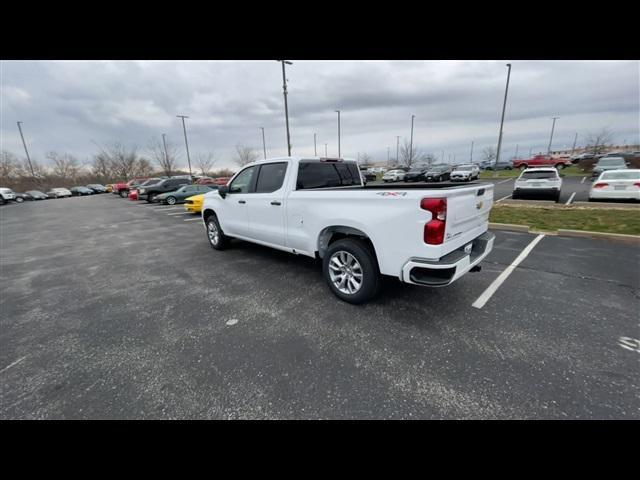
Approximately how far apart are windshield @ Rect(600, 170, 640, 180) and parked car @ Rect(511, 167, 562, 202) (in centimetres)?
132

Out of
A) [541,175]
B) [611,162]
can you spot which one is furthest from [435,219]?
[611,162]

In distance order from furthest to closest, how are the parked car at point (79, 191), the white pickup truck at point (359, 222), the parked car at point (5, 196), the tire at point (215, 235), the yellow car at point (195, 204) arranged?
1. the parked car at point (79, 191)
2. the parked car at point (5, 196)
3. the yellow car at point (195, 204)
4. the tire at point (215, 235)
5. the white pickup truck at point (359, 222)

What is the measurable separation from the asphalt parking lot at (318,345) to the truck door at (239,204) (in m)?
1.01

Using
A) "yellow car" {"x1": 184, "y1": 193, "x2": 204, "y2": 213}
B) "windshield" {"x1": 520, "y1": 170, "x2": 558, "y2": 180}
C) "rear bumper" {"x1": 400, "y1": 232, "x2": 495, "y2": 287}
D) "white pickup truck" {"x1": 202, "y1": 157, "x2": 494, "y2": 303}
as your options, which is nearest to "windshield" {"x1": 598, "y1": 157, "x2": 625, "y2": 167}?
"windshield" {"x1": 520, "y1": 170, "x2": 558, "y2": 180}

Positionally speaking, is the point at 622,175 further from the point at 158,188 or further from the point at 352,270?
the point at 158,188

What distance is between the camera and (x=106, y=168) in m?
63.3

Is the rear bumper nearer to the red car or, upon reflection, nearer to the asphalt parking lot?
the asphalt parking lot

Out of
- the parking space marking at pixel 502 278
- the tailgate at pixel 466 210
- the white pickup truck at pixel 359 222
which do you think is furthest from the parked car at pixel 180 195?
the tailgate at pixel 466 210

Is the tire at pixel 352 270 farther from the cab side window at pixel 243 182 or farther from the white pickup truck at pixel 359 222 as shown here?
the cab side window at pixel 243 182

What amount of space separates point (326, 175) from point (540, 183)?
11.2 metres

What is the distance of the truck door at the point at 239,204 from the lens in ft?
17.2
